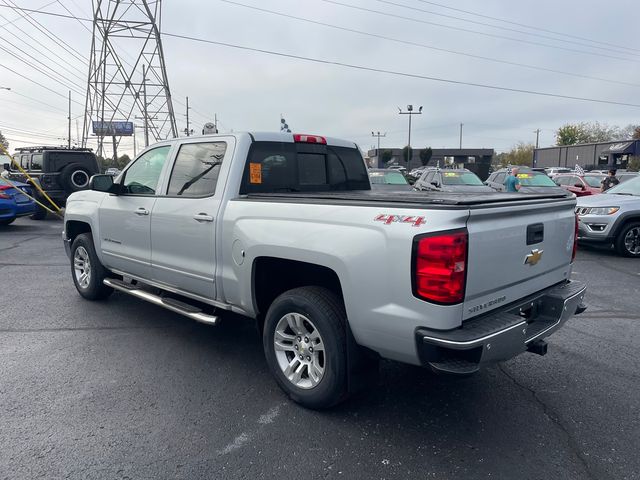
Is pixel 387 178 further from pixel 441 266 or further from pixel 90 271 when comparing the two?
pixel 441 266

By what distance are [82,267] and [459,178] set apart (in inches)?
471

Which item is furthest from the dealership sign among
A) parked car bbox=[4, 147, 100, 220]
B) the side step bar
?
the side step bar

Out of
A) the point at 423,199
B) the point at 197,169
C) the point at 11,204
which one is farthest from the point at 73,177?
the point at 423,199

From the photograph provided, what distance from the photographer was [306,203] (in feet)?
11.0

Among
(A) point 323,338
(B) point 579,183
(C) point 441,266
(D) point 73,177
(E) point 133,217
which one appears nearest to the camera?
(C) point 441,266

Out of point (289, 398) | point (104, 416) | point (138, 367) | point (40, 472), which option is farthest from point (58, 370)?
point (289, 398)

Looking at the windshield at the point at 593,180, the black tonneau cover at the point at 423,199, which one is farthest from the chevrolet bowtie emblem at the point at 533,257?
the windshield at the point at 593,180

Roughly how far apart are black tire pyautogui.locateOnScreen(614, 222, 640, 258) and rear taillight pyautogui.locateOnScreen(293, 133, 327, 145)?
25.2ft

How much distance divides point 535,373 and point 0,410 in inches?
164

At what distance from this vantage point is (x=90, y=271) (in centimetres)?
600

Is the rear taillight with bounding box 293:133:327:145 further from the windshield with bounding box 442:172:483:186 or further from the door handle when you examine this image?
the windshield with bounding box 442:172:483:186

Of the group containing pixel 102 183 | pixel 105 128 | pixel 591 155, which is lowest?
pixel 102 183

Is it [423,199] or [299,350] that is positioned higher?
[423,199]

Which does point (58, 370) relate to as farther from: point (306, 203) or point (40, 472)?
point (306, 203)
